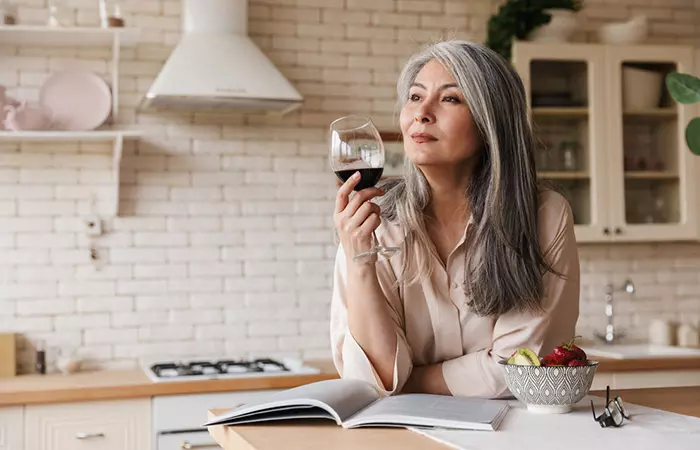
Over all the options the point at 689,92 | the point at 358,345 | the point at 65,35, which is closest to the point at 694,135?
the point at 689,92

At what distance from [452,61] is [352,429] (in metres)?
0.90

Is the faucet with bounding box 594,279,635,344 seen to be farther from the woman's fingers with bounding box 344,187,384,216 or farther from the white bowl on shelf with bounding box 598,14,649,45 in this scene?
the woman's fingers with bounding box 344,187,384,216

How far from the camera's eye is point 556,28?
14.8 ft

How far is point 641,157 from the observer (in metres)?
4.59

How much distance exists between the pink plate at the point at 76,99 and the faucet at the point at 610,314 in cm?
258

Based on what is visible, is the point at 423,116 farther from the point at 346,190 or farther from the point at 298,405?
the point at 298,405

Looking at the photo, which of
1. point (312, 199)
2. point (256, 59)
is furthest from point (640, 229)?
point (256, 59)

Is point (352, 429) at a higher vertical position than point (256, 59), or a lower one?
lower

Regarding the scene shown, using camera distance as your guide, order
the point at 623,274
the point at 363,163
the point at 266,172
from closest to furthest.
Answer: the point at 363,163
the point at 266,172
the point at 623,274

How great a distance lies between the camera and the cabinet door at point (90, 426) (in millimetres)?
3533

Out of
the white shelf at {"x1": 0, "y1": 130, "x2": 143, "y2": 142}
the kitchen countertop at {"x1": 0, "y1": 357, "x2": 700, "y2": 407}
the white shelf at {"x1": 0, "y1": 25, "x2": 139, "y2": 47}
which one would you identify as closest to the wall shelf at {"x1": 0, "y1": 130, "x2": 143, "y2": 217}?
the white shelf at {"x1": 0, "y1": 130, "x2": 143, "y2": 142}

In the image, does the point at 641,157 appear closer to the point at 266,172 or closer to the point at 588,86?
the point at 588,86

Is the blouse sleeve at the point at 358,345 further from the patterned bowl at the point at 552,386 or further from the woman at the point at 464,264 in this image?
the patterned bowl at the point at 552,386

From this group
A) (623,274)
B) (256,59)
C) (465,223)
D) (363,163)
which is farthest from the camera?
(623,274)
